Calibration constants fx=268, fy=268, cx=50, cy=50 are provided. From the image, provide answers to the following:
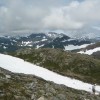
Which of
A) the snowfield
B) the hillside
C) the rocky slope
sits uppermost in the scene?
the hillside

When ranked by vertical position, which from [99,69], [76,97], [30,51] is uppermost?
[30,51]

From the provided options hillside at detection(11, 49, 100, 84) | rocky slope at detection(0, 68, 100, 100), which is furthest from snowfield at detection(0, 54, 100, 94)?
hillside at detection(11, 49, 100, 84)

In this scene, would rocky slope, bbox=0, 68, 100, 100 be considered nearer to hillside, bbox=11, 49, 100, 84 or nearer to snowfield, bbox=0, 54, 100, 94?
snowfield, bbox=0, 54, 100, 94

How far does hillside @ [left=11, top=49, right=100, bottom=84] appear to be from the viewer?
13104 centimetres

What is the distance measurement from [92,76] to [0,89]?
328 feet

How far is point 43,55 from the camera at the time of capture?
151750 mm

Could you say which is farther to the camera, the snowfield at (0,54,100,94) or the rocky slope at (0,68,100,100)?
the snowfield at (0,54,100,94)

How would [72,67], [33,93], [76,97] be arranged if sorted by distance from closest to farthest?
[33,93] → [76,97] → [72,67]

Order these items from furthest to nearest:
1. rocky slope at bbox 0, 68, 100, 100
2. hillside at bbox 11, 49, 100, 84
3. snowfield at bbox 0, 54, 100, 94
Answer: hillside at bbox 11, 49, 100, 84
snowfield at bbox 0, 54, 100, 94
rocky slope at bbox 0, 68, 100, 100

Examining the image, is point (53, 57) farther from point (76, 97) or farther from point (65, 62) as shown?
point (76, 97)

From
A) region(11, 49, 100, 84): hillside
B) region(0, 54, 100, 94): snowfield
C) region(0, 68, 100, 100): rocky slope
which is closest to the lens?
region(0, 68, 100, 100): rocky slope

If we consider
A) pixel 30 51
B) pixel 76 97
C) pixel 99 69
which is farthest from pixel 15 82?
pixel 30 51

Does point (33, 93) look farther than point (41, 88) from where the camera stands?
No

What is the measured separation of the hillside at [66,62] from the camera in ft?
430
